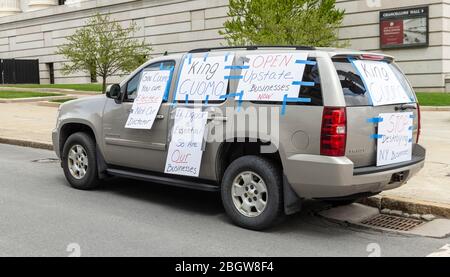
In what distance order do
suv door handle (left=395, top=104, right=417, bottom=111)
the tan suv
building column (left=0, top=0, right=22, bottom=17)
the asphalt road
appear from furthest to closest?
1. building column (left=0, top=0, right=22, bottom=17)
2. suv door handle (left=395, top=104, right=417, bottom=111)
3. the tan suv
4. the asphalt road

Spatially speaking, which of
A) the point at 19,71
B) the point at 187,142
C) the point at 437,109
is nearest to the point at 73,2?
the point at 19,71

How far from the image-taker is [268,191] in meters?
5.50

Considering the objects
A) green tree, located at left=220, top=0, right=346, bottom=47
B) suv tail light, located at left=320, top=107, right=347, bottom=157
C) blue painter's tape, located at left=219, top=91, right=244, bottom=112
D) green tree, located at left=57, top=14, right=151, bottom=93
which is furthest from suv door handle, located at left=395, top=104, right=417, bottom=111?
green tree, located at left=57, top=14, right=151, bottom=93

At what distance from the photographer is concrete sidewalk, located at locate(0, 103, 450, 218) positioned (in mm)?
6355

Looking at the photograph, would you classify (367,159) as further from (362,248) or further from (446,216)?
(446,216)

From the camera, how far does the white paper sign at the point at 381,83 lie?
5555 millimetres

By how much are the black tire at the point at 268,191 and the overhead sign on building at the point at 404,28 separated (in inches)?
832

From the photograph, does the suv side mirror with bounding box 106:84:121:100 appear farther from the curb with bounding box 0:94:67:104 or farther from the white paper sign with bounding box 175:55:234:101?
the curb with bounding box 0:94:67:104

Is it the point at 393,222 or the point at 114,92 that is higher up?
the point at 114,92

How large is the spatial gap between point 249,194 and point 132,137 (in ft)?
6.07

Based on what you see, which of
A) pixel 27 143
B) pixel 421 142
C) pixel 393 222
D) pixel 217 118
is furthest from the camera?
pixel 27 143

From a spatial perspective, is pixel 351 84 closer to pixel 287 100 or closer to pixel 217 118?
pixel 287 100

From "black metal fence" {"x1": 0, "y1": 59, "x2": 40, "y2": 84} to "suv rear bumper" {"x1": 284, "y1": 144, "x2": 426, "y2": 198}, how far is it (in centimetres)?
3975

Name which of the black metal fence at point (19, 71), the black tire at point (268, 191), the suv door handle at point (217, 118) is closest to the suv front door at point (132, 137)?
the suv door handle at point (217, 118)
